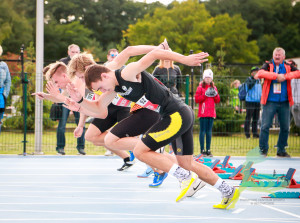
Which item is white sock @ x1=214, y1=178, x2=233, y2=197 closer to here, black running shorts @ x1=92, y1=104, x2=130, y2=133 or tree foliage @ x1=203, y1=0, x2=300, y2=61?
black running shorts @ x1=92, y1=104, x2=130, y2=133

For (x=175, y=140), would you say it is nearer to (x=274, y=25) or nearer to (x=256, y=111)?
(x=256, y=111)

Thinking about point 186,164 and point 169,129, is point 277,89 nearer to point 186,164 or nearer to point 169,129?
point 186,164

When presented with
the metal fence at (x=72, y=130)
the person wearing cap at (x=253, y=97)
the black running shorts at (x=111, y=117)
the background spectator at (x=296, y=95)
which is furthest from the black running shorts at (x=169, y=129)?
the person wearing cap at (x=253, y=97)

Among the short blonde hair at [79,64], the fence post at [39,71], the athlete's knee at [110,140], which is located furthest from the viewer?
the fence post at [39,71]

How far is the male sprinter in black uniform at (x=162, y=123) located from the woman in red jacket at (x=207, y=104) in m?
5.36

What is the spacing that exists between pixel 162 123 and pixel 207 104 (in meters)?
5.64

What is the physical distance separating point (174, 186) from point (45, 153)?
16.9ft

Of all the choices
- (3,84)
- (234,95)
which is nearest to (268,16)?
(234,95)

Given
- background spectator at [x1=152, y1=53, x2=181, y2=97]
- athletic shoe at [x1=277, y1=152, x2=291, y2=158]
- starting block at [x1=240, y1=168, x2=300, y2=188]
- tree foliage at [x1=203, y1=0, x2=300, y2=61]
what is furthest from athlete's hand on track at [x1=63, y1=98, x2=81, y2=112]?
tree foliage at [x1=203, y1=0, x2=300, y2=61]

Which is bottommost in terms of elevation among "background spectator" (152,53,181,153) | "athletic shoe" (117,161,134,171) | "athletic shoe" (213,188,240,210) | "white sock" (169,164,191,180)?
"athletic shoe" (117,161,134,171)

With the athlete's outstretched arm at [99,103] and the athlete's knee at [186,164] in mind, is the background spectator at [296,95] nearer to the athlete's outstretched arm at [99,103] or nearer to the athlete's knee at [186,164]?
the athlete's knee at [186,164]

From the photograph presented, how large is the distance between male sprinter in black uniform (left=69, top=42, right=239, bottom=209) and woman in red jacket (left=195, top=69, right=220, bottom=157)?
5.36m

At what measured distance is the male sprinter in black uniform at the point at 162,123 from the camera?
476cm

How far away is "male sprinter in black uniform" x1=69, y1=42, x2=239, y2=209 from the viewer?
15.6ft
